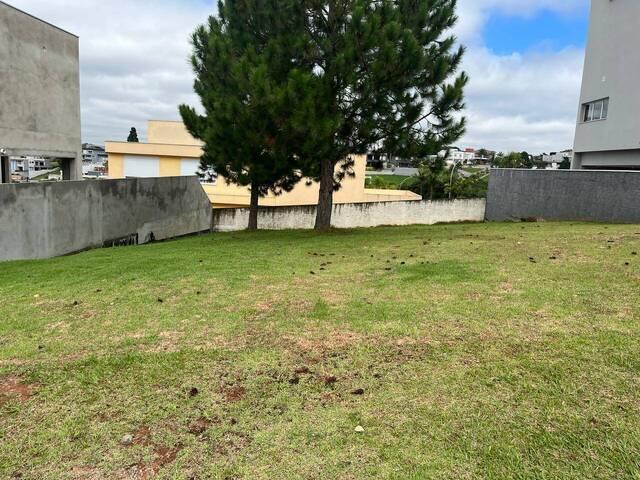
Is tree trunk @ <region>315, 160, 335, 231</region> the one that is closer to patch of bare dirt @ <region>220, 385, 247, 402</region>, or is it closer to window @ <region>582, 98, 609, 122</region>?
patch of bare dirt @ <region>220, 385, 247, 402</region>

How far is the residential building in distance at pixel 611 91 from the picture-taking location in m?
15.9

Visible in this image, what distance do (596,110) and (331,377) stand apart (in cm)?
1964

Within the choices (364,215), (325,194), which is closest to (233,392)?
(325,194)

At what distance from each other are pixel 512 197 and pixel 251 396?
14.9 m

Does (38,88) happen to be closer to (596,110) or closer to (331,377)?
(331,377)

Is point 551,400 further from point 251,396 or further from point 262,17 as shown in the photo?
point 262,17

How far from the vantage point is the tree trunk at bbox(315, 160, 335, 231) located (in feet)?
36.4

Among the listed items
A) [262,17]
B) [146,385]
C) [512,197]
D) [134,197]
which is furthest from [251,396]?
[512,197]

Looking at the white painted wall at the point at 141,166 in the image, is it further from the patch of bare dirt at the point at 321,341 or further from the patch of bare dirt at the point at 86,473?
the patch of bare dirt at the point at 86,473

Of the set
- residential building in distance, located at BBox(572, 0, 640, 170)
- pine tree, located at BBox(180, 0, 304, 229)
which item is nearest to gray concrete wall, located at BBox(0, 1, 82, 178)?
pine tree, located at BBox(180, 0, 304, 229)

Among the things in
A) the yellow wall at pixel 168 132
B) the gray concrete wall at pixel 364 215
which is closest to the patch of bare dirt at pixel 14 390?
the gray concrete wall at pixel 364 215

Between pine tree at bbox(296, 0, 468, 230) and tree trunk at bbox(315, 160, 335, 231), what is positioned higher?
pine tree at bbox(296, 0, 468, 230)

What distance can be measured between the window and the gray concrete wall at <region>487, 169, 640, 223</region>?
506 cm

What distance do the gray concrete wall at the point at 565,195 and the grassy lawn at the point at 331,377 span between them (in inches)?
350
